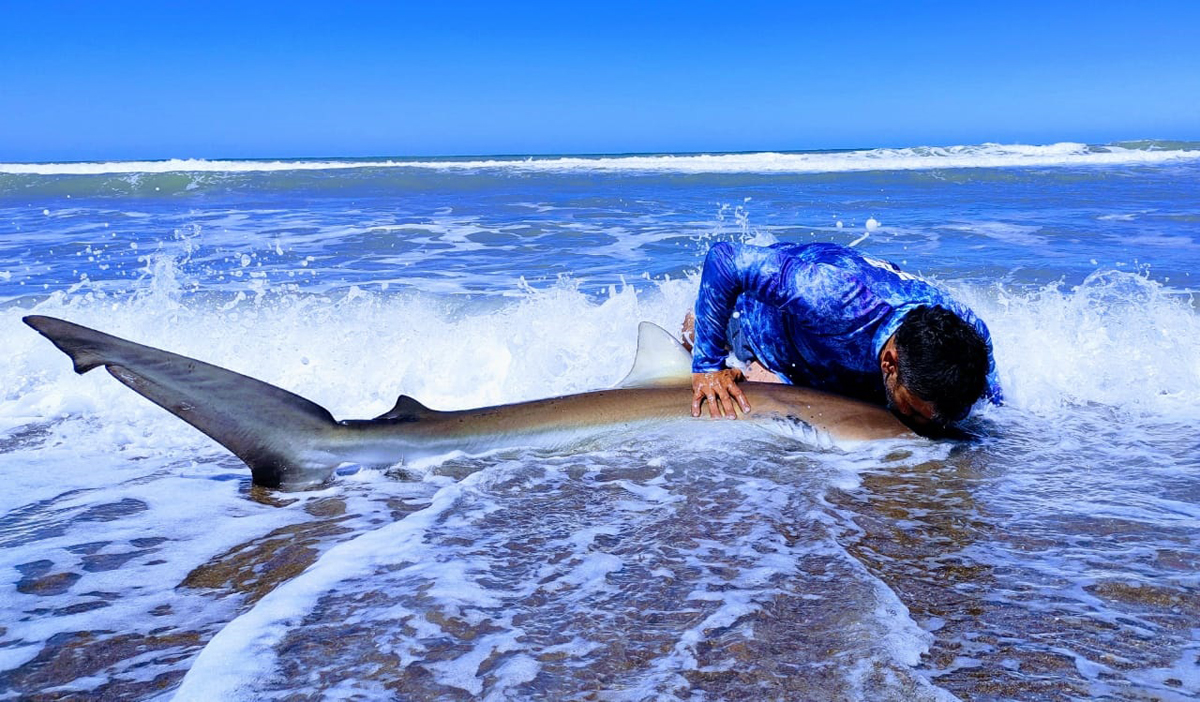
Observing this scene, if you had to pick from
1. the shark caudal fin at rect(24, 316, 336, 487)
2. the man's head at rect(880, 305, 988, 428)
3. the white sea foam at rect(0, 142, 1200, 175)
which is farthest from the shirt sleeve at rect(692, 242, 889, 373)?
the white sea foam at rect(0, 142, 1200, 175)

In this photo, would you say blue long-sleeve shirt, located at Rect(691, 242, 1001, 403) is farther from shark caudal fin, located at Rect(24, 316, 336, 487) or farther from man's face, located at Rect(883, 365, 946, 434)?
shark caudal fin, located at Rect(24, 316, 336, 487)

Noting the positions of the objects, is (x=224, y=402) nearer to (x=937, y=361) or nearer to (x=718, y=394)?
(x=718, y=394)

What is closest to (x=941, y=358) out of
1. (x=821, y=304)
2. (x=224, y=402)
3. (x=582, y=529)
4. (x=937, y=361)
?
(x=937, y=361)

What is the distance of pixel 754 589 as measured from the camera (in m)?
2.22

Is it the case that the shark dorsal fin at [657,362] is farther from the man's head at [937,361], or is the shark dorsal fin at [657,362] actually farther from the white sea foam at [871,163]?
the white sea foam at [871,163]

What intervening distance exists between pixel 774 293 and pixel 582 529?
125cm

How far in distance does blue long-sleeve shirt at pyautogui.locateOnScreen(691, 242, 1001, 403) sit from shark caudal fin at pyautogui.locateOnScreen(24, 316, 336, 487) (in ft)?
4.82

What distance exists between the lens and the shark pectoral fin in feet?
10.2

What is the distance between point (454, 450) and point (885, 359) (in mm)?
1587

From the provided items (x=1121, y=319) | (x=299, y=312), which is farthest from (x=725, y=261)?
(x=299, y=312)

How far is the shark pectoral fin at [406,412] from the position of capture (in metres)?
3.12

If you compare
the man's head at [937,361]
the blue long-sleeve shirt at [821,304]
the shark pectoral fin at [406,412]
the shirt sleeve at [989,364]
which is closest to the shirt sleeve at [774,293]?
the blue long-sleeve shirt at [821,304]

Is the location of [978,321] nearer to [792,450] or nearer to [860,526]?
[792,450]

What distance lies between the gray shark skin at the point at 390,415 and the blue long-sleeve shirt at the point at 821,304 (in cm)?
18
